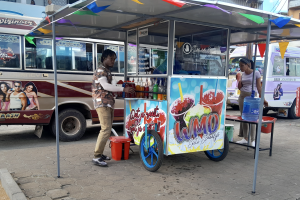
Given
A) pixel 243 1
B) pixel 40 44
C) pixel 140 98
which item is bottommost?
pixel 140 98

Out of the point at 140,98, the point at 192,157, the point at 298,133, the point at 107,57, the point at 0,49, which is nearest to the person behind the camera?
the point at 107,57

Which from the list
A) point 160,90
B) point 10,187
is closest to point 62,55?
point 160,90

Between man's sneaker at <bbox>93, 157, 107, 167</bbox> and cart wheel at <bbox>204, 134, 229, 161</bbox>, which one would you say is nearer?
man's sneaker at <bbox>93, 157, 107, 167</bbox>

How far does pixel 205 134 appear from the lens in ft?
14.3

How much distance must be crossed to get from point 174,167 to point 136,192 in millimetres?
1159

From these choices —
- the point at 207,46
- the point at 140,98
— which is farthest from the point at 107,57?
the point at 207,46

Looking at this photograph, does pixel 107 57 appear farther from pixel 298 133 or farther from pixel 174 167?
pixel 298 133

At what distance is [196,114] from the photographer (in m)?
4.22

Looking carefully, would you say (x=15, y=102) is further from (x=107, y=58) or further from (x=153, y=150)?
(x=153, y=150)

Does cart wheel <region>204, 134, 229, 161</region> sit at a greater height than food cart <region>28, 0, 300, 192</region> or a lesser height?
lesser

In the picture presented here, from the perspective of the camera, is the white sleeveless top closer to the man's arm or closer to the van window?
the man's arm

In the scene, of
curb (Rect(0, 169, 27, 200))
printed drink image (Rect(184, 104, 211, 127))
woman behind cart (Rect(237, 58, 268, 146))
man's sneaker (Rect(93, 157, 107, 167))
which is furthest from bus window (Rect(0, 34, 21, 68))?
woman behind cart (Rect(237, 58, 268, 146))

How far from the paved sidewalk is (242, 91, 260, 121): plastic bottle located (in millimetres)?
778

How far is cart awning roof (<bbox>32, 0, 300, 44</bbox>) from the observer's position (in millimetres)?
3255
